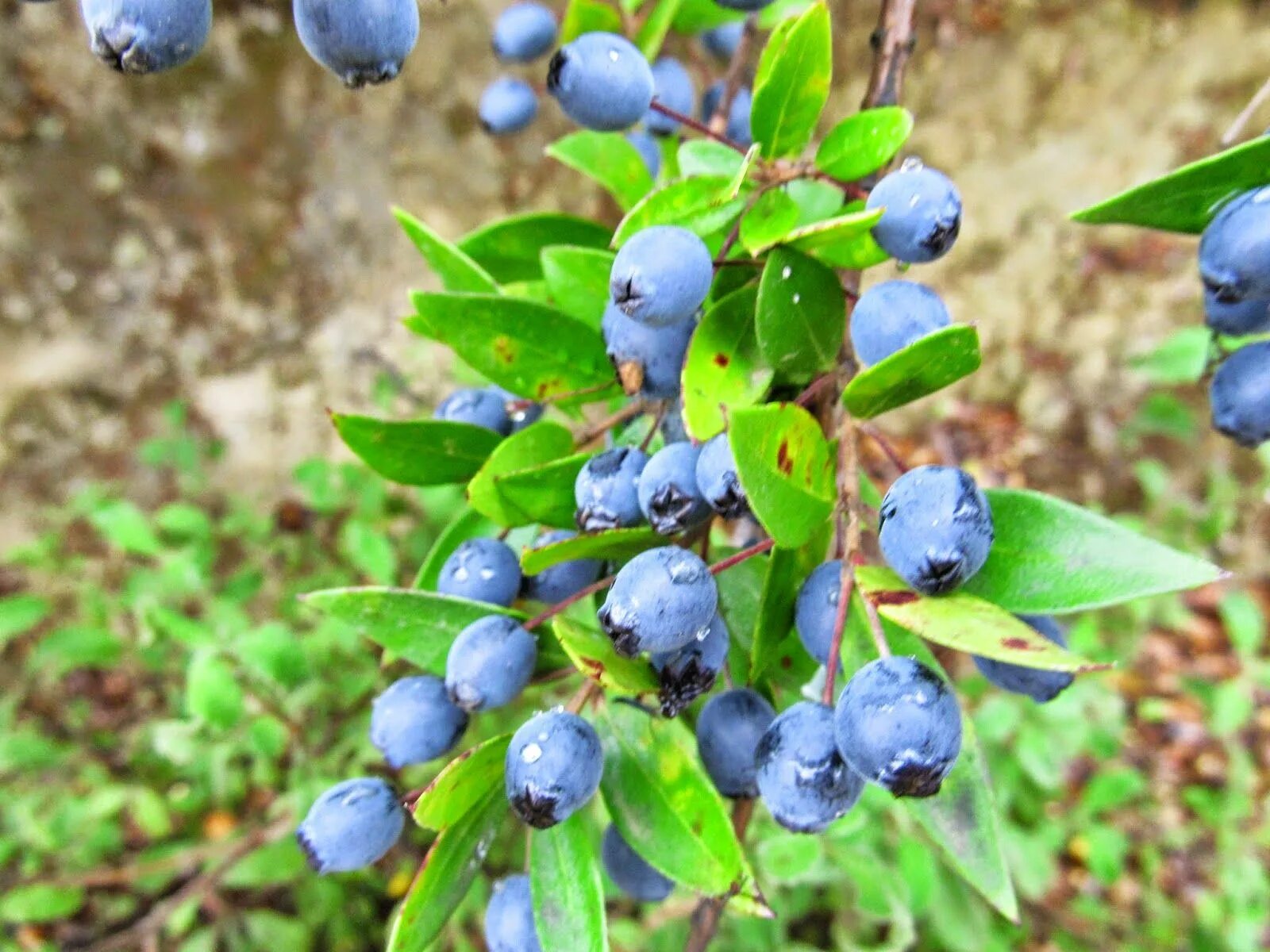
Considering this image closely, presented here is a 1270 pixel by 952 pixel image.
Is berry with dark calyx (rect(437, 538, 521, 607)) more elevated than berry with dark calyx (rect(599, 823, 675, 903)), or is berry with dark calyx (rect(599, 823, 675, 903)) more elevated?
berry with dark calyx (rect(437, 538, 521, 607))

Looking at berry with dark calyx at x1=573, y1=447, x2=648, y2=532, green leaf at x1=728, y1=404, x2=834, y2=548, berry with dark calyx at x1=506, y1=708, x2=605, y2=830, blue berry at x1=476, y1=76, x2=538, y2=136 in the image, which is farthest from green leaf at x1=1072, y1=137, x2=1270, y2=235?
blue berry at x1=476, y1=76, x2=538, y2=136

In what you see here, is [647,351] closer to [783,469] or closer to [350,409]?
[783,469]

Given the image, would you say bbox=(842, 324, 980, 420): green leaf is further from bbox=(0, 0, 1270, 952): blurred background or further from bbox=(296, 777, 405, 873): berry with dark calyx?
bbox=(0, 0, 1270, 952): blurred background

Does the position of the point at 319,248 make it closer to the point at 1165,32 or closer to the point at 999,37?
the point at 999,37

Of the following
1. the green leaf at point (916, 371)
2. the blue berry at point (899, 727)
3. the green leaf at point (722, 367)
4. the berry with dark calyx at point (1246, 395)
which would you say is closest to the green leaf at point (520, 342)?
the green leaf at point (722, 367)

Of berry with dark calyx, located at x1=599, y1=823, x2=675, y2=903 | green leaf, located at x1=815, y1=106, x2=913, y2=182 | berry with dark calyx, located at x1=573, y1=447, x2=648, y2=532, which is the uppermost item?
green leaf, located at x1=815, y1=106, x2=913, y2=182

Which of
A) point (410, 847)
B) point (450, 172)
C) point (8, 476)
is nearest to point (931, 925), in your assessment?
point (410, 847)
